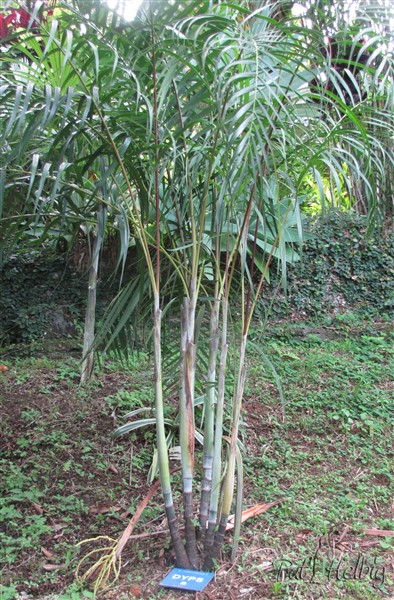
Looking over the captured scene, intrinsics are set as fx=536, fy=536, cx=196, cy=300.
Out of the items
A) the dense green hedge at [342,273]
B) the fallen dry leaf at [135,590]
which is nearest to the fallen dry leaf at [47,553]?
the fallen dry leaf at [135,590]

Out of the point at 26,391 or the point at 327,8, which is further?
the point at 26,391

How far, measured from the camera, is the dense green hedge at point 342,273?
6.14 meters

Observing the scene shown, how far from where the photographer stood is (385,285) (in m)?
6.24

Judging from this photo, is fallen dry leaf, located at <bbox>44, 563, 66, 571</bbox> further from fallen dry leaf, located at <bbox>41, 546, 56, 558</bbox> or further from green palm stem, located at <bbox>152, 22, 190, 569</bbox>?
green palm stem, located at <bbox>152, 22, 190, 569</bbox>

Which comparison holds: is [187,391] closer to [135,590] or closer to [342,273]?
[135,590]

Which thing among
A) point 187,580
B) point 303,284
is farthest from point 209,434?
point 303,284

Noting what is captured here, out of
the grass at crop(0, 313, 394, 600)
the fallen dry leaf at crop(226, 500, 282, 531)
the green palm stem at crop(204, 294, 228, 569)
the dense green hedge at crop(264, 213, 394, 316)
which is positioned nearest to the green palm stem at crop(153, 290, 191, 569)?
the green palm stem at crop(204, 294, 228, 569)

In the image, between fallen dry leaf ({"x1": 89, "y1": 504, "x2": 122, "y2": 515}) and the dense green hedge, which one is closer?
fallen dry leaf ({"x1": 89, "y1": 504, "x2": 122, "y2": 515})

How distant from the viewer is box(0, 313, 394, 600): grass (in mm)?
2088

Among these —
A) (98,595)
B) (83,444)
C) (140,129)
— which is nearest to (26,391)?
(83,444)

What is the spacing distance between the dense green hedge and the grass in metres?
1.70

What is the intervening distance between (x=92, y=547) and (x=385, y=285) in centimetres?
490

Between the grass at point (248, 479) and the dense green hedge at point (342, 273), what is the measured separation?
66.7 inches

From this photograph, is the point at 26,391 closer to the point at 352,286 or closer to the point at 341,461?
the point at 341,461
